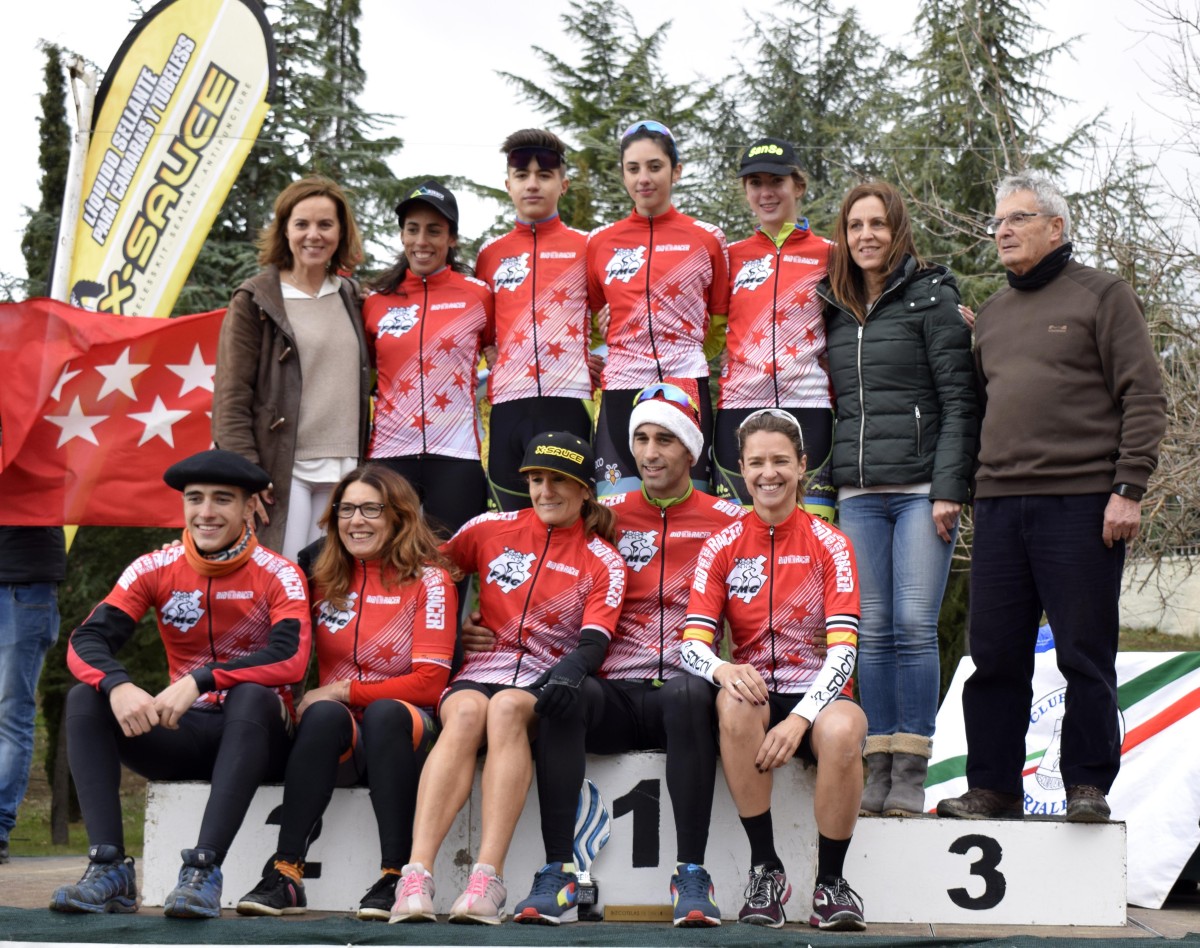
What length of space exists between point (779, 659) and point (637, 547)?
0.69 metres

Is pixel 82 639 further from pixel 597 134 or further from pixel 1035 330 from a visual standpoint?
pixel 597 134

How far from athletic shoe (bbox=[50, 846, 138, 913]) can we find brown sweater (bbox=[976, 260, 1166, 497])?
3003 mm

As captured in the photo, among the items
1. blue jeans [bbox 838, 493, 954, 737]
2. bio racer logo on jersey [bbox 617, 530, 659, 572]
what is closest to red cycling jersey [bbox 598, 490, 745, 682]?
bio racer logo on jersey [bbox 617, 530, 659, 572]

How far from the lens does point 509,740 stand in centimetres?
416

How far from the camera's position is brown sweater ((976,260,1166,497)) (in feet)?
14.1

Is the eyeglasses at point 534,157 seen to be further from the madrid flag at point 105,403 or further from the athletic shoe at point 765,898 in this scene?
the athletic shoe at point 765,898

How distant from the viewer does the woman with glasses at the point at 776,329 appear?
5016mm

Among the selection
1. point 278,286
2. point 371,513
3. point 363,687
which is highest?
point 278,286

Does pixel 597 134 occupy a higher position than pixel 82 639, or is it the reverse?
pixel 597 134

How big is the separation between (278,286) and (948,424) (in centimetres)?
259

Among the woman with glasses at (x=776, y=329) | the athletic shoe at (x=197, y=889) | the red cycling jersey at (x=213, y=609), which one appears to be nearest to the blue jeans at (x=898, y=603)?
the woman with glasses at (x=776, y=329)

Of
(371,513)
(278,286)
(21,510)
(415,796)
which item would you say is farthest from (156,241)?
(415,796)

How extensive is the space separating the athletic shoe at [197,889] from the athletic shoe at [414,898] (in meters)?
0.51

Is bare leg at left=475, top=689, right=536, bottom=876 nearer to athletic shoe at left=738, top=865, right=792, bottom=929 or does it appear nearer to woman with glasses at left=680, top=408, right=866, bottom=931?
woman with glasses at left=680, top=408, right=866, bottom=931
